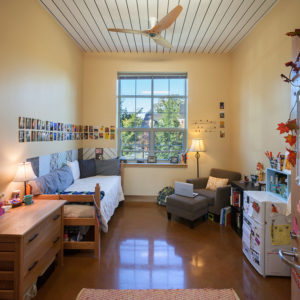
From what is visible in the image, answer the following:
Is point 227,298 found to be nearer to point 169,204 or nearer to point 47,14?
point 169,204

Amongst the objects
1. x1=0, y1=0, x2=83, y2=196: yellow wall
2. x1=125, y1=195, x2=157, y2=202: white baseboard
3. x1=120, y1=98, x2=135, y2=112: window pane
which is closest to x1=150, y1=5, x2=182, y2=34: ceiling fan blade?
x1=0, y1=0, x2=83, y2=196: yellow wall

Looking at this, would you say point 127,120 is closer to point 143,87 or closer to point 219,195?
point 143,87

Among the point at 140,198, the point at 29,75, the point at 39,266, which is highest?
the point at 29,75

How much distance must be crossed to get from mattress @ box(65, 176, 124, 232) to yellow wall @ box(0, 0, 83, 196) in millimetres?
718

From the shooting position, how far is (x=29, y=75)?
8.05 ft

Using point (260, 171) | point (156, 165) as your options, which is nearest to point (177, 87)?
point (156, 165)

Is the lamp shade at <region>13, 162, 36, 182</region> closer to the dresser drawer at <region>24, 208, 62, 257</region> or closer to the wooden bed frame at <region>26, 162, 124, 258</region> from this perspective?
the wooden bed frame at <region>26, 162, 124, 258</region>

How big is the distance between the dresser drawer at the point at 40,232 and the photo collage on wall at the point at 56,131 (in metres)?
1.07

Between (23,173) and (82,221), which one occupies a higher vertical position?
(23,173)

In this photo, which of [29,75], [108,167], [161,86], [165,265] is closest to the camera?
[165,265]

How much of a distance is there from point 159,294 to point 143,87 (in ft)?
12.9

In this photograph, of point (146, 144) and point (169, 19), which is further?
point (146, 144)

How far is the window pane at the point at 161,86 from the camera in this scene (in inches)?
176

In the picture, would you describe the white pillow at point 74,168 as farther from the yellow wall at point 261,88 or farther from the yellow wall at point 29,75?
the yellow wall at point 261,88
